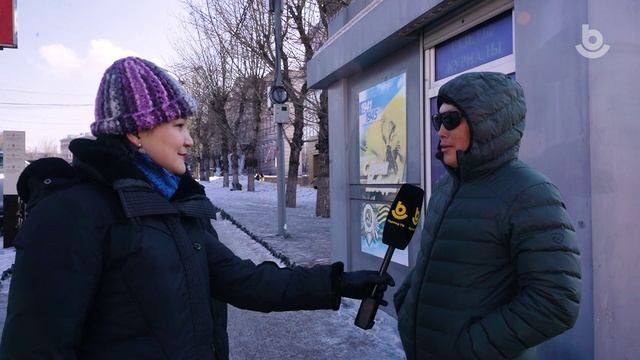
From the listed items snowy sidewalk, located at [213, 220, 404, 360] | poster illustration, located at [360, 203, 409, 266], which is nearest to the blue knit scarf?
snowy sidewalk, located at [213, 220, 404, 360]

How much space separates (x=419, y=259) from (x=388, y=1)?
3.31m

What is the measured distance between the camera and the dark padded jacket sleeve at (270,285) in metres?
2.00

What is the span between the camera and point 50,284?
1372mm

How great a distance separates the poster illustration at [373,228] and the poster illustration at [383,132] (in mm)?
297

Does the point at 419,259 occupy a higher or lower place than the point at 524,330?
higher

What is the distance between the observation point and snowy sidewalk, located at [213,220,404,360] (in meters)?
4.76

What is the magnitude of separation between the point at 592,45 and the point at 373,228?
11.4 feet

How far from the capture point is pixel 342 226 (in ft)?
21.8

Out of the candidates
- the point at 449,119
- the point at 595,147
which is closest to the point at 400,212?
the point at 449,119

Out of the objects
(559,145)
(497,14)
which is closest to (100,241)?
(559,145)

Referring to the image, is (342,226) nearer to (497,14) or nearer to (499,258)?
(497,14)

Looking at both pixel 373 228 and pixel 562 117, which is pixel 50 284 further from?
pixel 373 228

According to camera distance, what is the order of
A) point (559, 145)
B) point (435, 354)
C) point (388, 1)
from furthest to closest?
point (388, 1)
point (559, 145)
point (435, 354)

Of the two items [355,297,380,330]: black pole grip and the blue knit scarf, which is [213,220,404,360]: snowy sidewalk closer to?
[355,297,380,330]: black pole grip
